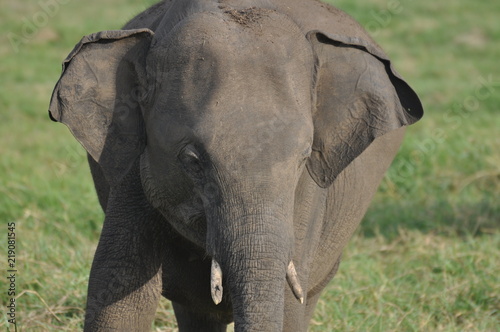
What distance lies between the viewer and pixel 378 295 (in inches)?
201

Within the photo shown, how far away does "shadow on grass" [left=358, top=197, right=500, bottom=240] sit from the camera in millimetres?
6496

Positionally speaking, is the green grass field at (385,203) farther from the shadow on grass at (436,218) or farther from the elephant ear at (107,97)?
the elephant ear at (107,97)

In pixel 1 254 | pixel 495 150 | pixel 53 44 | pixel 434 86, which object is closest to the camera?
pixel 1 254

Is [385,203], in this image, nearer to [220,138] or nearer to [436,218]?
[436,218]

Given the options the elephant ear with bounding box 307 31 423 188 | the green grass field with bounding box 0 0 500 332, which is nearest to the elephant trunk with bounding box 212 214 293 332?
the elephant ear with bounding box 307 31 423 188

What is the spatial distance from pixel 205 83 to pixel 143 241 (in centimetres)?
68

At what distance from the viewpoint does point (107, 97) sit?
332 cm

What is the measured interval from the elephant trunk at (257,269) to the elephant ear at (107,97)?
647 mm

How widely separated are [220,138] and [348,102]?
0.66 metres

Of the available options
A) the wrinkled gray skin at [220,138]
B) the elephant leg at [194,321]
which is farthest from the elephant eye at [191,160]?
the elephant leg at [194,321]

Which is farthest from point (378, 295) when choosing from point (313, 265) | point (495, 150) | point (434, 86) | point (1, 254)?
A: point (434, 86)

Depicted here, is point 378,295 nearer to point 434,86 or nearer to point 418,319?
point 418,319

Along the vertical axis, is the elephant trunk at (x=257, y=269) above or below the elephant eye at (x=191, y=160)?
below

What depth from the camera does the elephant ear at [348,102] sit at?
335 cm
